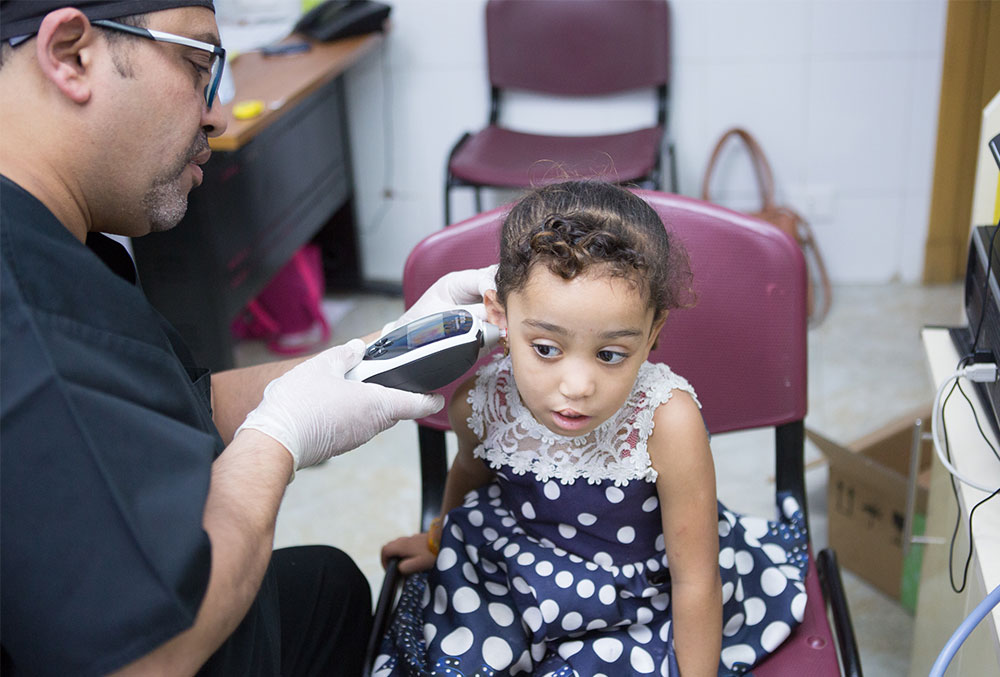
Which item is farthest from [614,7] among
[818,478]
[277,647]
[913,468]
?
[277,647]

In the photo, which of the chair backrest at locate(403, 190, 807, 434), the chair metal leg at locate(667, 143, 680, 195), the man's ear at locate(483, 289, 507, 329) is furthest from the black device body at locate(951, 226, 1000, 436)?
the chair metal leg at locate(667, 143, 680, 195)

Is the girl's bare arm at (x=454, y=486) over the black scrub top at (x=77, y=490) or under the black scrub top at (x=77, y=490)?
under

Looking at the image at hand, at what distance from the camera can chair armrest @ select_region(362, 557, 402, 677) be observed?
3.63 ft

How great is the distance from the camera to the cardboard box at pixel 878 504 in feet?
5.77

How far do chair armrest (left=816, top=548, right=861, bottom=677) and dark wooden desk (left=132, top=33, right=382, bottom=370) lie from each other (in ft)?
5.08

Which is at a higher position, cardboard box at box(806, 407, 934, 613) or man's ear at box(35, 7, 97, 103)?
man's ear at box(35, 7, 97, 103)

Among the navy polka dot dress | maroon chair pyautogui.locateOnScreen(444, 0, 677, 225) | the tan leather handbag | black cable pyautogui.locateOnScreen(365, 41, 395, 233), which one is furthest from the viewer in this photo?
black cable pyautogui.locateOnScreen(365, 41, 395, 233)

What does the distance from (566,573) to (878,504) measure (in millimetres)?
951

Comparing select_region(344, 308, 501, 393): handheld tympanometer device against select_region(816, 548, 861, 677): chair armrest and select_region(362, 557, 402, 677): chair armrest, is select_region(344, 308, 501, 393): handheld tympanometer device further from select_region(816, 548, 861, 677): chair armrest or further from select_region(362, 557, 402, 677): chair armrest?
select_region(816, 548, 861, 677): chair armrest

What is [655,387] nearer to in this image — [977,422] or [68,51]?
[977,422]

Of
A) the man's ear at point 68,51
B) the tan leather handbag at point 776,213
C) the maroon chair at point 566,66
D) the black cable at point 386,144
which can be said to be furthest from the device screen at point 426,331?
the black cable at point 386,144

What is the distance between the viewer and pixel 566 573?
1.09m

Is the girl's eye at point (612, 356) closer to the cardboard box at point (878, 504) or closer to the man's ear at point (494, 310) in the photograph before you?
the man's ear at point (494, 310)

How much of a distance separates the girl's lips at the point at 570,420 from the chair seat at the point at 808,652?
0.37 m
